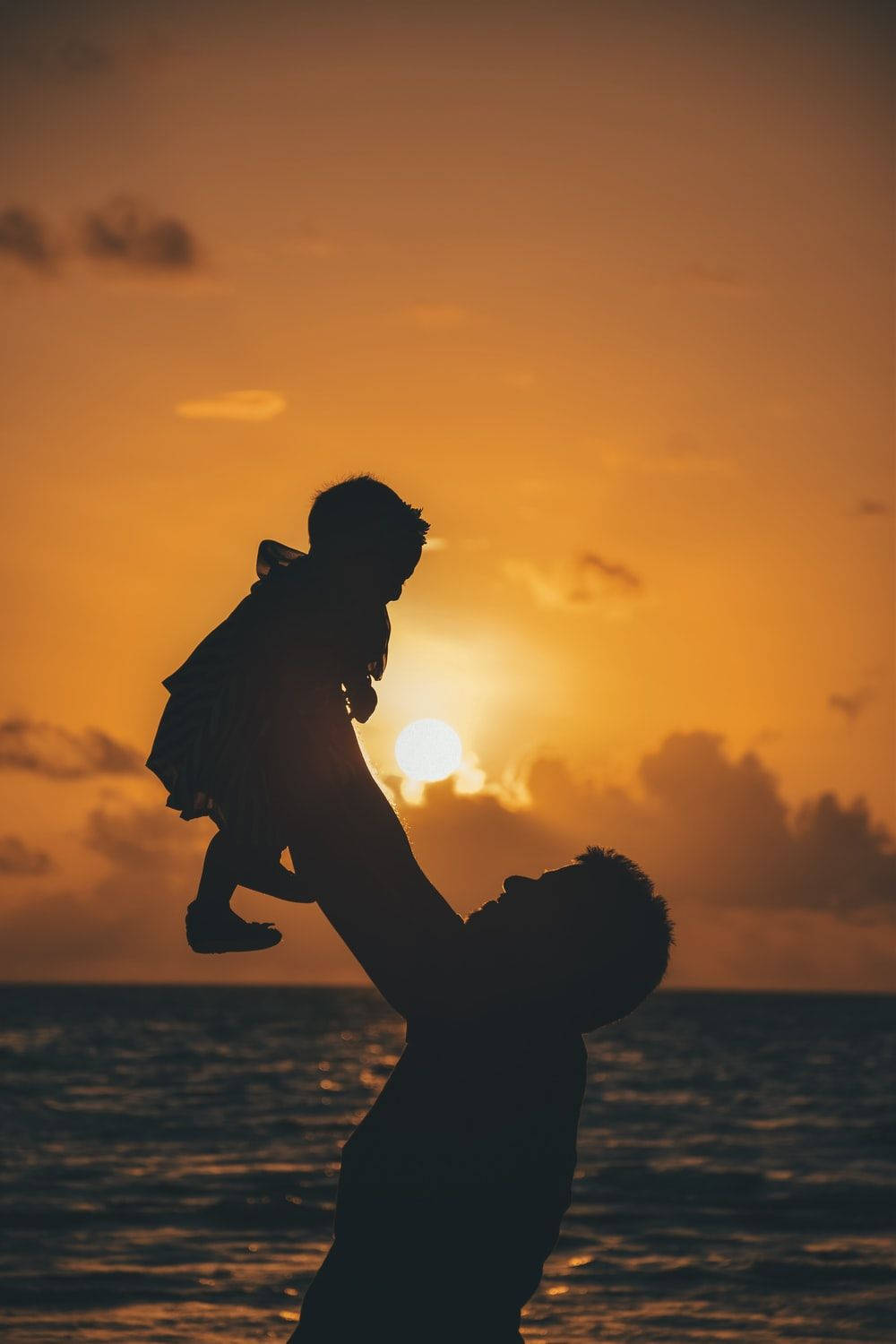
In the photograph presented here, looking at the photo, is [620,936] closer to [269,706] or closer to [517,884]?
[517,884]

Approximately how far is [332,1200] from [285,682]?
2819 cm

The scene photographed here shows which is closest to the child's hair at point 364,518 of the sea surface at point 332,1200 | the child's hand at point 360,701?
the child's hand at point 360,701

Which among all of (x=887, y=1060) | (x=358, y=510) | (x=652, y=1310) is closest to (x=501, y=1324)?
(x=358, y=510)

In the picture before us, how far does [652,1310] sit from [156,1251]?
23.8 ft

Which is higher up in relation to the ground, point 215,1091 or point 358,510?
point 215,1091

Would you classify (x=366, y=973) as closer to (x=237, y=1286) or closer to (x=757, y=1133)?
(x=237, y=1286)

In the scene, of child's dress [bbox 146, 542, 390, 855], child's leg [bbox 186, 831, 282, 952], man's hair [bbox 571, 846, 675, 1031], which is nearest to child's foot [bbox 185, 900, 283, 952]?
child's leg [bbox 186, 831, 282, 952]

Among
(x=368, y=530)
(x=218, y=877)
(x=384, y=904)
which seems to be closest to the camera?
(x=384, y=904)

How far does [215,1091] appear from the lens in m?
54.4

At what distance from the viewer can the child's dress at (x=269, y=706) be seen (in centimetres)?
A: 202

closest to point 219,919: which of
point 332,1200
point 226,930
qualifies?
point 226,930

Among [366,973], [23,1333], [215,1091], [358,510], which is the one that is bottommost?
[23,1333]

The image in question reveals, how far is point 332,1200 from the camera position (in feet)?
93.5

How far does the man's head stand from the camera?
6.55ft
